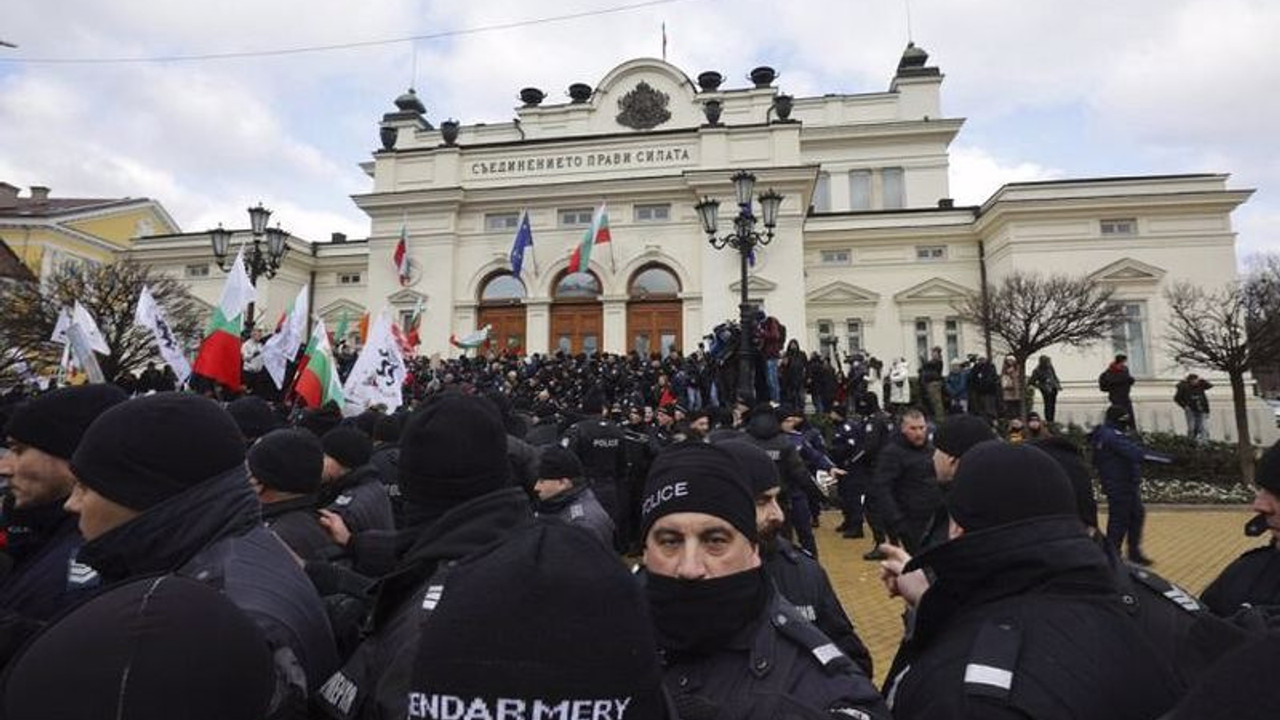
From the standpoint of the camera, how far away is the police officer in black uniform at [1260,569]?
2.73 m

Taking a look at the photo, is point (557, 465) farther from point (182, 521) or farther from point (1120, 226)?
point (1120, 226)

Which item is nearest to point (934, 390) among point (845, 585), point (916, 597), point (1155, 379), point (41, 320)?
point (845, 585)

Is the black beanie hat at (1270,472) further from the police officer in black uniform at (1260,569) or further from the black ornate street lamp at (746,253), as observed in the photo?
the black ornate street lamp at (746,253)

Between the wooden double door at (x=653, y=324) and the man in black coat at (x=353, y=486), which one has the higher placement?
the wooden double door at (x=653, y=324)

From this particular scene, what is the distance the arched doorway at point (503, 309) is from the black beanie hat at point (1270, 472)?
2703 centimetres

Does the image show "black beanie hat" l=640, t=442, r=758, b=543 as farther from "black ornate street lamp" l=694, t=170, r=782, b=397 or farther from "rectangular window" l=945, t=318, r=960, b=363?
"rectangular window" l=945, t=318, r=960, b=363

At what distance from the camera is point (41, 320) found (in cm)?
2375

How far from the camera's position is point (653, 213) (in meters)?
28.6

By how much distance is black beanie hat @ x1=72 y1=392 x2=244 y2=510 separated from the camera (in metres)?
1.96

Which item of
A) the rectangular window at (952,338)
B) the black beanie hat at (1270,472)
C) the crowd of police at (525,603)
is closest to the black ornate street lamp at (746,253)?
the black beanie hat at (1270,472)

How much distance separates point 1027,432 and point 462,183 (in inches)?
972

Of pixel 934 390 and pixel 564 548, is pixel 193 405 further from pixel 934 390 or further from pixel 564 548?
pixel 934 390

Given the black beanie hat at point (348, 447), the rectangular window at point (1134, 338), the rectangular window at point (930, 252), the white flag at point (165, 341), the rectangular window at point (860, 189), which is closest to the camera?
the black beanie hat at point (348, 447)

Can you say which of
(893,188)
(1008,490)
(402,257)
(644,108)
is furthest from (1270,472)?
(893,188)
